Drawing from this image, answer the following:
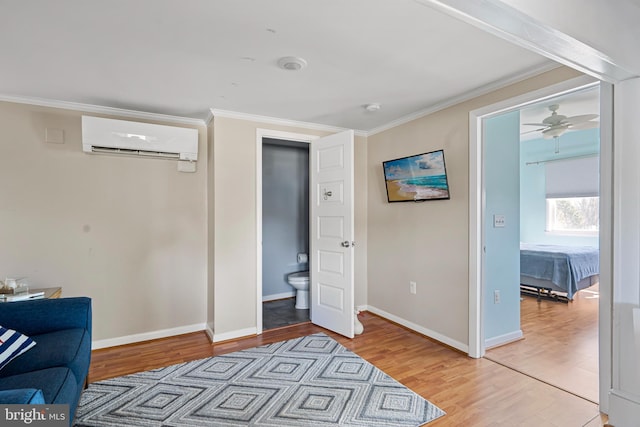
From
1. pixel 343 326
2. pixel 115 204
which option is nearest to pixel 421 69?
pixel 343 326

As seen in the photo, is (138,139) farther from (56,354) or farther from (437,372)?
(437,372)

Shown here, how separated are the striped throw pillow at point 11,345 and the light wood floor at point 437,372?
902 mm

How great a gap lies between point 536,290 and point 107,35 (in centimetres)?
583

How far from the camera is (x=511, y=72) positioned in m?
2.32

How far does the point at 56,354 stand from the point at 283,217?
10.9ft

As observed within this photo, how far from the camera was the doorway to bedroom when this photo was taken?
270 centimetres

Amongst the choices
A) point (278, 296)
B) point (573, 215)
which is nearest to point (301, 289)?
point (278, 296)

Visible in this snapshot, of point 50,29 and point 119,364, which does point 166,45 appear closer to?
point 50,29

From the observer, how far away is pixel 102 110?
298cm

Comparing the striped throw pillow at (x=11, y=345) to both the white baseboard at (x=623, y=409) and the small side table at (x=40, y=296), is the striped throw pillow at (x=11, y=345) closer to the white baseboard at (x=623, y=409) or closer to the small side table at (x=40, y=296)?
the small side table at (x=40, y=296)

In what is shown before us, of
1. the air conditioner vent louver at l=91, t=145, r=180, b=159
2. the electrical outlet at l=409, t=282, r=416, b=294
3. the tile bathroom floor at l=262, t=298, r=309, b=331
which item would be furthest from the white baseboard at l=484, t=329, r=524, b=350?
the air conditioner vent louver at l=91, t=145, r=180, b=159

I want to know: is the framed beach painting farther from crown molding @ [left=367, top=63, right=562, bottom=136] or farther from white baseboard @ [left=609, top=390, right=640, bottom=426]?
white baseboard @ [left=609, top=390, right=640, bottom=426]

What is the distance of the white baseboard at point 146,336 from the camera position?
2992 millimetres

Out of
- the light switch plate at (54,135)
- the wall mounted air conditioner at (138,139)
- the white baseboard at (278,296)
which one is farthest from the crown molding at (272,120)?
the white baseboard at (278,296)
